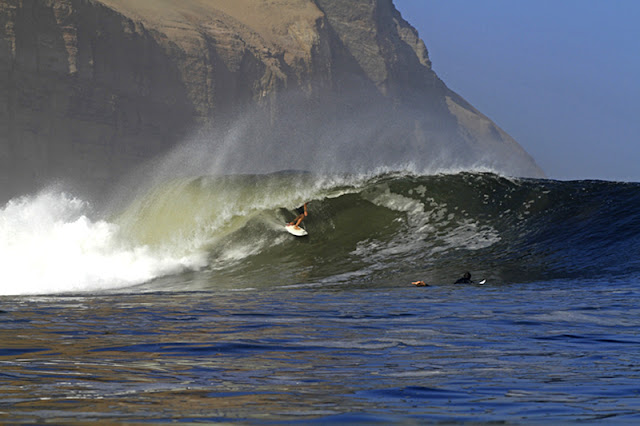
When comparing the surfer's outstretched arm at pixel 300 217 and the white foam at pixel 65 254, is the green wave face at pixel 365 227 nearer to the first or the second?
the surfer's outstretched arm at pixel 300 217

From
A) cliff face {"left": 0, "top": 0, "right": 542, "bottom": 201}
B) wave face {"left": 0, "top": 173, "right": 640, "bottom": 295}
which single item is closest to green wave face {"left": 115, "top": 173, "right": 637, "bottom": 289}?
wave face {"left": 0, "top": 173, "right": 640, "bottom": 295}

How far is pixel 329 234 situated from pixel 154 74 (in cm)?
6421

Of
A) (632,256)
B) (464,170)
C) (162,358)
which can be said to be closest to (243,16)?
(464,170)

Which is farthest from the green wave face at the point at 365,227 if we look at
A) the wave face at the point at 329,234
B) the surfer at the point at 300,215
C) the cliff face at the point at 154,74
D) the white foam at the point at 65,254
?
the cliff face at the point at 154,74

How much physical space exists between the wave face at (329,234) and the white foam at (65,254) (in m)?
0.04

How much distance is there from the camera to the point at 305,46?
106 m

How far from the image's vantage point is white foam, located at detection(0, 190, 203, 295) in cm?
→ 1661

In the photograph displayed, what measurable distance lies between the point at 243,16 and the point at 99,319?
112 metres

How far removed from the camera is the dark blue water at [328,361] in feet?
13.1

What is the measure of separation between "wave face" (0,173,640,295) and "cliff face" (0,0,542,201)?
47.1 m

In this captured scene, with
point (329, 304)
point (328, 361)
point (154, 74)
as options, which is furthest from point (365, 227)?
point (154, 74)

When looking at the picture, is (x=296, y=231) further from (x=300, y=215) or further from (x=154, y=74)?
(x=154, y=74)

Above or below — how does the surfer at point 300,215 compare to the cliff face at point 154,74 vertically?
below

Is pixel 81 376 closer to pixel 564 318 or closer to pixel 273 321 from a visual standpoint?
pixel 273 321
